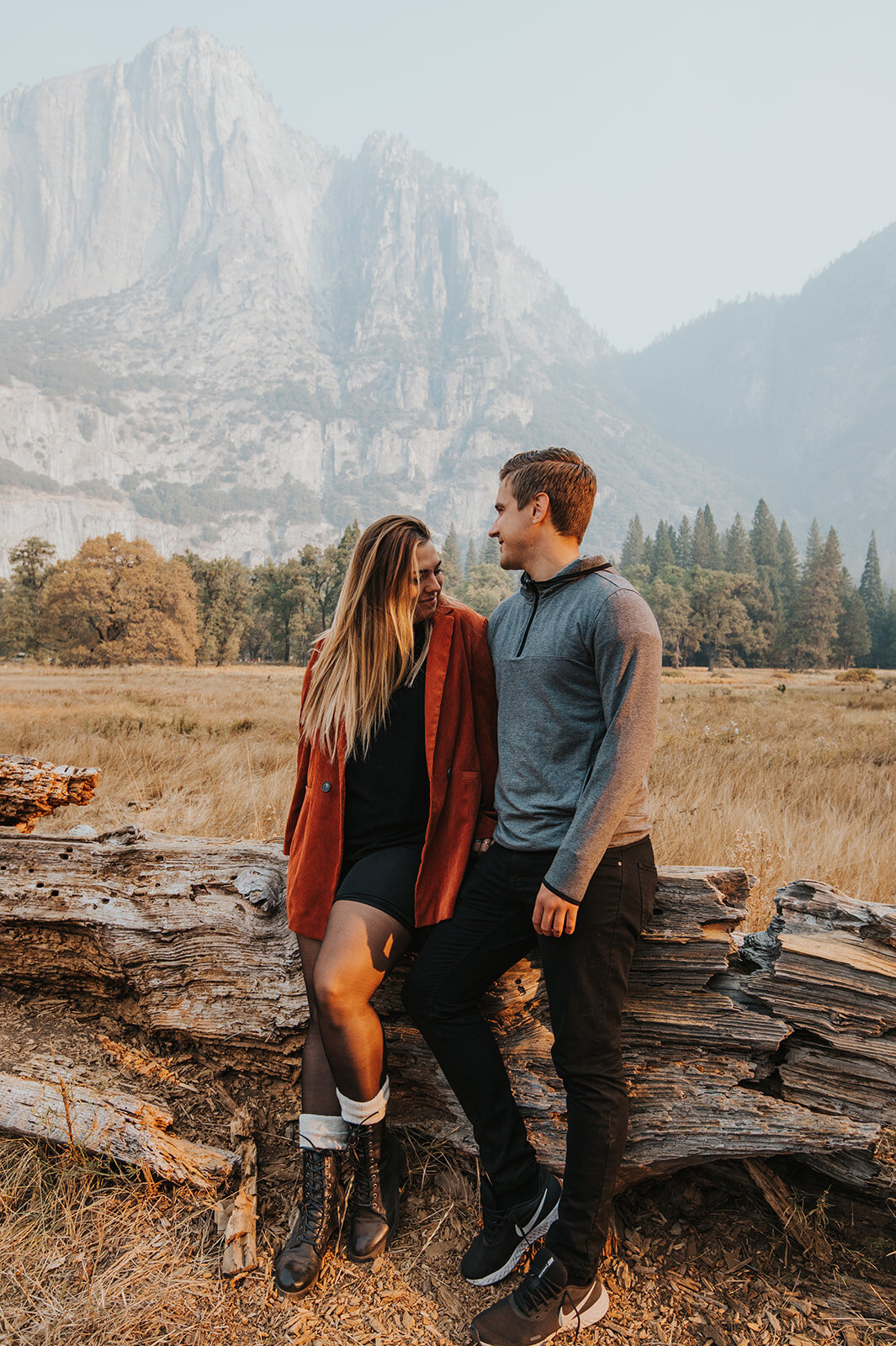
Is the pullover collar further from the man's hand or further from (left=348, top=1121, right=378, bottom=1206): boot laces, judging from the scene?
(left=348, top=1121, right=378, bottom=1206): boot laces

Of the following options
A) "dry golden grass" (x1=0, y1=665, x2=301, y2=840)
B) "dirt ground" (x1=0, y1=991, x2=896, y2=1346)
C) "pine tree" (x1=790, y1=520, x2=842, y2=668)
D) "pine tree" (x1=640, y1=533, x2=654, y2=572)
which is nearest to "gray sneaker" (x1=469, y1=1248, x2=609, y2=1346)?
"dirt ground" (x1=0, y1=991, x2=896, y2=1346)

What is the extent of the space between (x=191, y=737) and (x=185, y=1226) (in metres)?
9.67

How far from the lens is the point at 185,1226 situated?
2.65 meters

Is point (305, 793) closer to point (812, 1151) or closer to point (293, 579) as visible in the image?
point (812, 1151)

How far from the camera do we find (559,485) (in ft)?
8.77

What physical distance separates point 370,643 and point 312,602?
2354 inches

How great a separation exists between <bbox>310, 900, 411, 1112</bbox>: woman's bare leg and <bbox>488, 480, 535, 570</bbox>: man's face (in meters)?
1.45

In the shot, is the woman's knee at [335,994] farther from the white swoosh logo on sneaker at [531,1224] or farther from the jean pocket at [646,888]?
the jean pocket at [646,888]

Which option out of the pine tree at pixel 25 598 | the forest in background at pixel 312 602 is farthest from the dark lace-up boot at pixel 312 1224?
the pine tree at pixel 25 598

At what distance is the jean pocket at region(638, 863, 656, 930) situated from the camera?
2.43 meters

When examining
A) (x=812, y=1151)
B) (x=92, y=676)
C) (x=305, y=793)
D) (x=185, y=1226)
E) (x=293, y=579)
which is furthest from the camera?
(x=293, y=579)

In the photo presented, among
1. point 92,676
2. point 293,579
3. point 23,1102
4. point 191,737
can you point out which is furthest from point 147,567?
point 23,1102

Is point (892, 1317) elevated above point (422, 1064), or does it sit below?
below

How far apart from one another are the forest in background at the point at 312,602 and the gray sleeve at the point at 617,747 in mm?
21611
